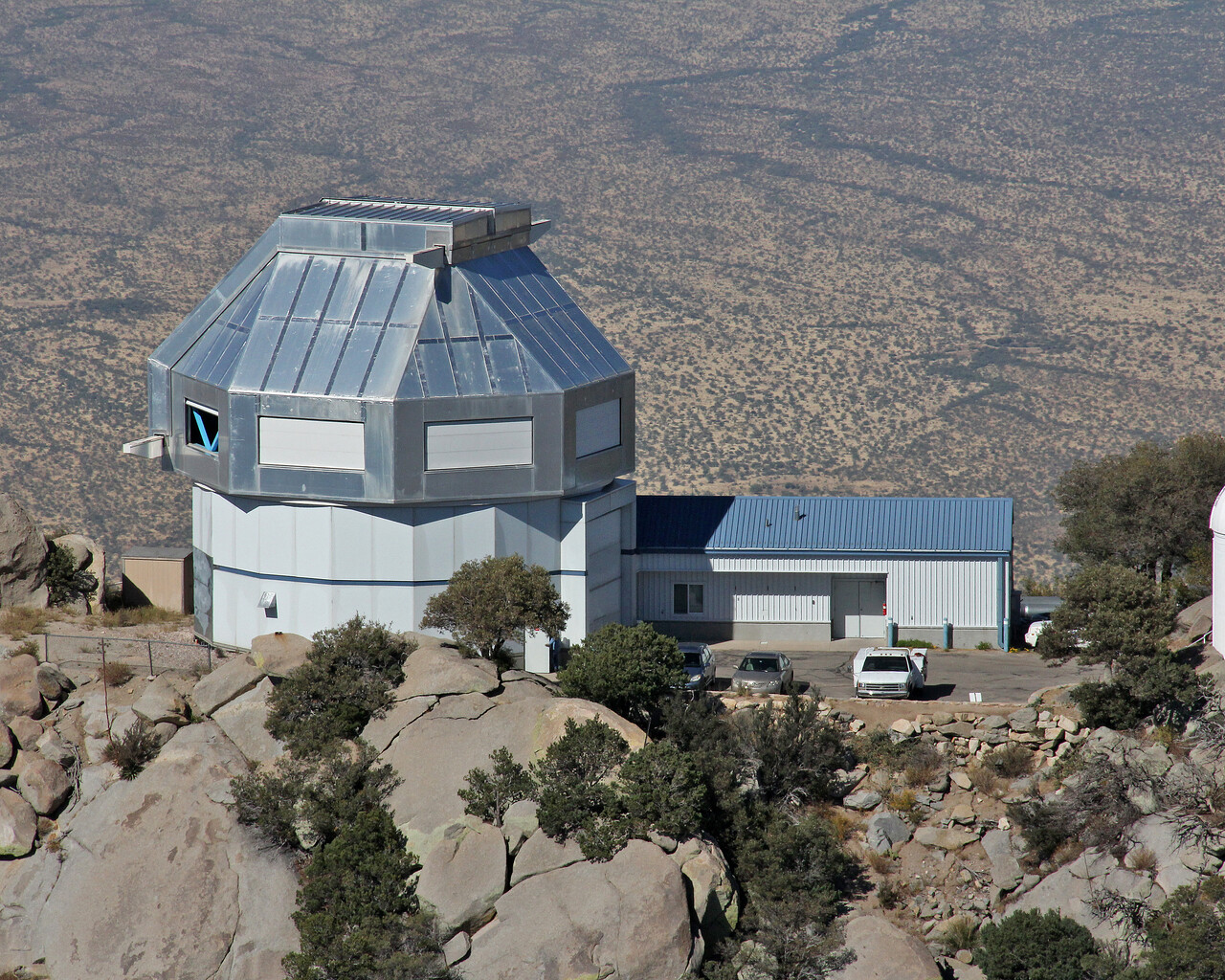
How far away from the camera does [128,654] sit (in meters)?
35.6

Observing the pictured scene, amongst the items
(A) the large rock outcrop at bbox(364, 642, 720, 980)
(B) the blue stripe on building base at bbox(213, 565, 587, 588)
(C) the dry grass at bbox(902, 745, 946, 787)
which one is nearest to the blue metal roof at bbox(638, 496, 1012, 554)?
(B) the blue stripe on building base at bbox(213, 565, 587, 588)

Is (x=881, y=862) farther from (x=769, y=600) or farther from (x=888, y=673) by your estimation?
(x=769, y=600)

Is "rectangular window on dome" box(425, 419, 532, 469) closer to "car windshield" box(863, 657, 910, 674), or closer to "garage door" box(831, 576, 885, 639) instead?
"car windshield" box(863, 657, 910, 674)

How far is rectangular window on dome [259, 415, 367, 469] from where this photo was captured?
34.9 metres

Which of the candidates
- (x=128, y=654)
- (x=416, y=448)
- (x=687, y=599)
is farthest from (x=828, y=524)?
(x=128, y=654)

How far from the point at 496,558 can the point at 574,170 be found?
287 feet

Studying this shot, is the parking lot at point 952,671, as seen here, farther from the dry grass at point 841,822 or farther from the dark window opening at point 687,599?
the dry grass at point 841,822

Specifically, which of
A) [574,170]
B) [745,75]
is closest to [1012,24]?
[745,75]

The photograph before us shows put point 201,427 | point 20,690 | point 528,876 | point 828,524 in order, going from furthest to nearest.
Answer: point 828,524, point 201,427, point 20,690, point 528,876

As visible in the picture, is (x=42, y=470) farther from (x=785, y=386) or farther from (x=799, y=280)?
(x=799, y=280)

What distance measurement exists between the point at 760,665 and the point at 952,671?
4.68 m

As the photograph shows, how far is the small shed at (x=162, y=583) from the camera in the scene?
4128cm

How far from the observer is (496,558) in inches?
1372

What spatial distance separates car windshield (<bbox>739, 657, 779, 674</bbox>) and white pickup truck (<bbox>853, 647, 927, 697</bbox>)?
1.73 meters
